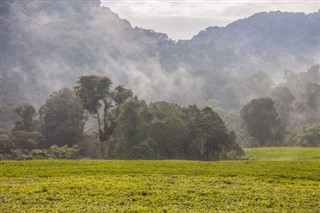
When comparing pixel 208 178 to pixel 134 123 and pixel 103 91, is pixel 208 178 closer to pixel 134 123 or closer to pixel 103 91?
pixel 134 123

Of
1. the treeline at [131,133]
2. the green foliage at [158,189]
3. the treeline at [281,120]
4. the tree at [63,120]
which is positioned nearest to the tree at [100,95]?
the treeline at [131,133]

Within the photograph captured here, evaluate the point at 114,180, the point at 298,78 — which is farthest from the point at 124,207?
the point at 298,78

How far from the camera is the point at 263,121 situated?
9975 cm

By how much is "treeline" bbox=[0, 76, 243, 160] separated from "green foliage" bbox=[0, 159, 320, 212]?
3055 centimetres

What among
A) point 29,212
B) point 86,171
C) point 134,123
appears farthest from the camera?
point 134,123

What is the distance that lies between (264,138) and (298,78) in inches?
3194

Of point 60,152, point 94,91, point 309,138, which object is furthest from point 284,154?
point 94,91

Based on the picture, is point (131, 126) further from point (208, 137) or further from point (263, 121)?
point (263, 121)

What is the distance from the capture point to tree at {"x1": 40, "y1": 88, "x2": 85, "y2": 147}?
257 feet

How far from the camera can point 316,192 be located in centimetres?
2550

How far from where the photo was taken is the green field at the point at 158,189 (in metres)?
21.9

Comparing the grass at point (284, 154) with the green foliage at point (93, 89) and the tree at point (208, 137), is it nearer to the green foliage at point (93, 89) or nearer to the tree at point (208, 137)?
the tree at point (208, 137)

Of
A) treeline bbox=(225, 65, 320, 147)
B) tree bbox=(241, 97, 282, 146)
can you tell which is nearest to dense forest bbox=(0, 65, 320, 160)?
treeline bbox=(225, 65, 320, 147)

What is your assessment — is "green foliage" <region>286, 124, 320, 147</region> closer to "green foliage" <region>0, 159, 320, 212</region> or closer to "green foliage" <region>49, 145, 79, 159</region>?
"green foliage" <region>49, 145, 79, 159</region>
